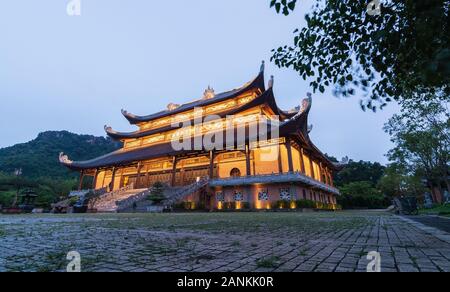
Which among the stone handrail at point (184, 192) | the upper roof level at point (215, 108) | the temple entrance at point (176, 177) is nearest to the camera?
the stone handrail at point (184, 192)

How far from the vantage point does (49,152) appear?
5750 cm

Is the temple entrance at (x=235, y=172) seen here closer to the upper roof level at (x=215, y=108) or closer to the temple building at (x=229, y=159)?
the temple building at (x=229, y=159)

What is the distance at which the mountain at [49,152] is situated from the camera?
162 ft

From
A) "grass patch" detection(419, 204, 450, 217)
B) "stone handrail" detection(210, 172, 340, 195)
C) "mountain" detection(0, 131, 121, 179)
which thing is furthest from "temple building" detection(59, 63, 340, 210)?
"mountain" detection(0, 131, 121, 179)

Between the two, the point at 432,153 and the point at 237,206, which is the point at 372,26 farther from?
the point at 237,206

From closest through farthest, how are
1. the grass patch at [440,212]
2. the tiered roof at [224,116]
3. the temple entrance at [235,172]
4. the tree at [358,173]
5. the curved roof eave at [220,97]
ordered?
the grass patch at [440,212]
the tiered roof at [224,116]
the temple entrance at [235,172]
the curved roof eave at [220,97]
the tree at [358,173]

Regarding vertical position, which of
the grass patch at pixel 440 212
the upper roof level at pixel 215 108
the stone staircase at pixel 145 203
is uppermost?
the upper roof level at pixel 215 108

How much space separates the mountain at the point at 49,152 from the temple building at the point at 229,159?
17482 millimetres

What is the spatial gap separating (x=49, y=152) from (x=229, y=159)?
48186mm

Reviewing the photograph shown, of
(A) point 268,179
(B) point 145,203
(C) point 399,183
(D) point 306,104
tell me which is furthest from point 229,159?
(C) point 399,183

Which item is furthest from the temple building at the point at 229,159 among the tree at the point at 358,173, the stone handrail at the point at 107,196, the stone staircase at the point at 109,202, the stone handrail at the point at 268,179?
the tree at the point at 358,173

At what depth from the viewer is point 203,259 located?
2.56 m

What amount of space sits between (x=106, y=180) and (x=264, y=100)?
27.5 m
